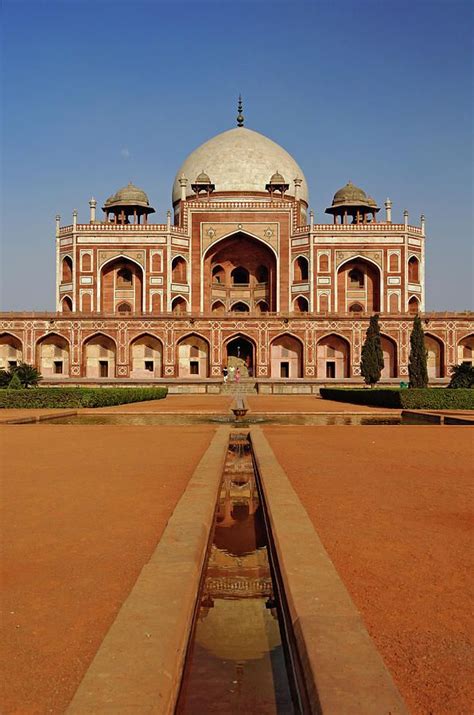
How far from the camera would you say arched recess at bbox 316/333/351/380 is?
3111cm

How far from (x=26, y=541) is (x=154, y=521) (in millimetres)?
841

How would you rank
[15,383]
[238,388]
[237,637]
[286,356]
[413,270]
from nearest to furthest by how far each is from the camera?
1. [237,637]
2. [15,383]
3. [238,388]
4. [286,356]
5. [413,270]

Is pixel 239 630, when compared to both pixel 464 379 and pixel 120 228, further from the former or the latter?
pixel 120 228

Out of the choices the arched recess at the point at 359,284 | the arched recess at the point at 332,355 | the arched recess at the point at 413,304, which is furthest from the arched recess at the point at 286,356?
the arched recess at the point at 413,304

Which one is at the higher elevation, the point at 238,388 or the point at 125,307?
the point at 125,307

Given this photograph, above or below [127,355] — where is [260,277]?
above

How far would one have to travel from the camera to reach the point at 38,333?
3105cm

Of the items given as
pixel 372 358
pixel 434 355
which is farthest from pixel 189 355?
pixel 434 355

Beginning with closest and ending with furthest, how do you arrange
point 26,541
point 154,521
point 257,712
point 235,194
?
point 257,712 < point 26,541 < point 154,521 < point 235,194

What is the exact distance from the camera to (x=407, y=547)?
12.4 ft

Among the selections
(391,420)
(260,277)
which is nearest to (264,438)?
(391,420)

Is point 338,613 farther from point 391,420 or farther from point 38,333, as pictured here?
point 38,333

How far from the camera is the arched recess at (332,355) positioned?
31.1m

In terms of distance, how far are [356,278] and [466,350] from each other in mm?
7250
